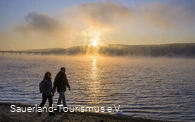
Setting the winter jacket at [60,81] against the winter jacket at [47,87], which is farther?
the winter jacket at [60,81]

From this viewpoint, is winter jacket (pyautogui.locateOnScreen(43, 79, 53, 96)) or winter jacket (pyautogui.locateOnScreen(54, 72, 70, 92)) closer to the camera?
winter jacket (pyautogui.locateOnScreen(43, 79, 53, 96))

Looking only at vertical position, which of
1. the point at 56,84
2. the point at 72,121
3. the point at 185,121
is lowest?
the point at 185,121

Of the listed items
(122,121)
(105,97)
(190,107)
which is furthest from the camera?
(105,97)

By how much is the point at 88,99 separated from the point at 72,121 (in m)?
9.88

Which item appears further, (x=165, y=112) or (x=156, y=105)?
(x=156, y=105)

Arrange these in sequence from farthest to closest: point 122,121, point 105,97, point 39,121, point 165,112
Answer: point 105,97
point 165,112
point 122,121
point 39,121

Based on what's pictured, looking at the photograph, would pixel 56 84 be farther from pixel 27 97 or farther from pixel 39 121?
pixel 27 97

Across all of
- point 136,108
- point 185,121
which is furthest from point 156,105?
point 185,121

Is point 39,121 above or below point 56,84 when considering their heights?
below

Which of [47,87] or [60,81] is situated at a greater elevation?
[60,81]

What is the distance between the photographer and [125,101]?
21.2 meters

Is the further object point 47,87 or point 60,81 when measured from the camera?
point 60,81

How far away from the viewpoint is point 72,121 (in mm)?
11820

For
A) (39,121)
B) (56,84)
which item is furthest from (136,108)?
(39,121)
